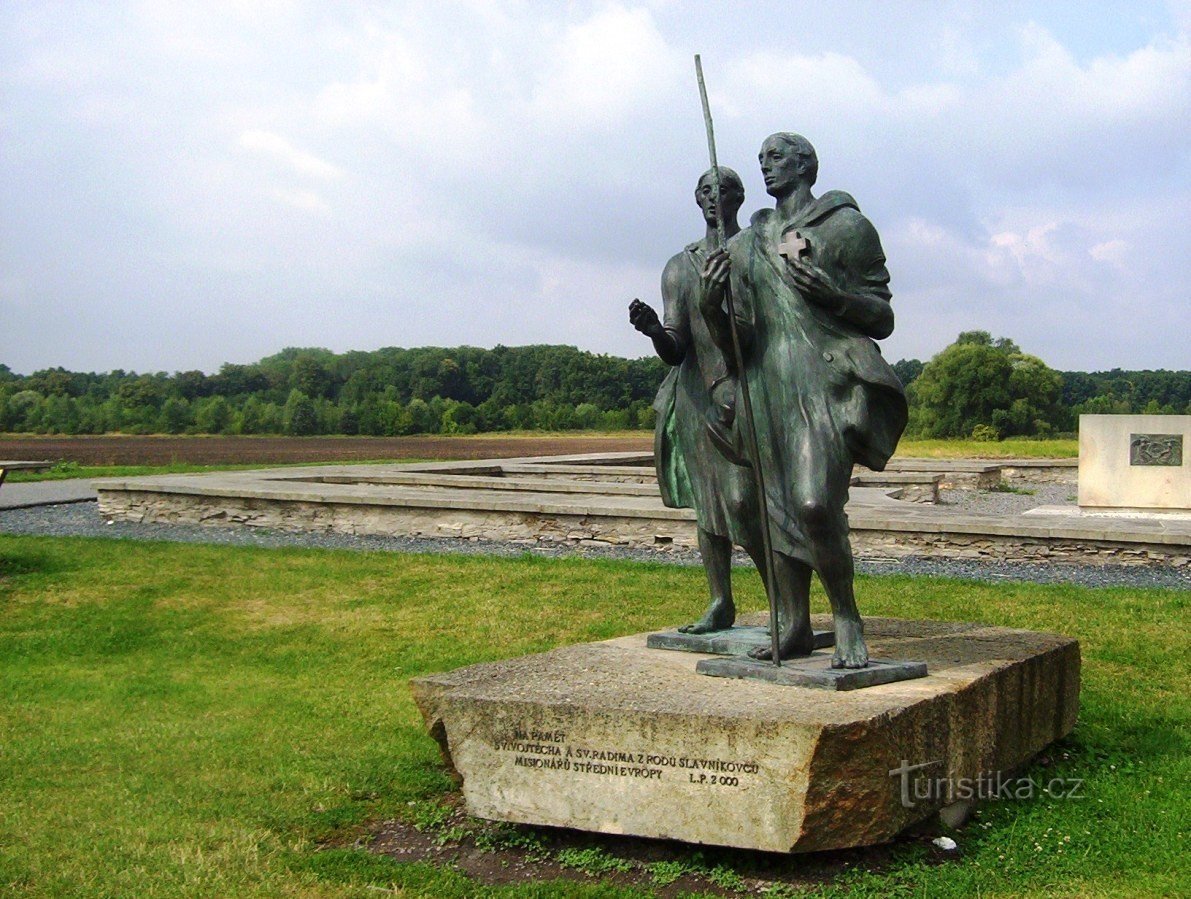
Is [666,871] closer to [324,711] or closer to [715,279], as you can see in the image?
[715,279]

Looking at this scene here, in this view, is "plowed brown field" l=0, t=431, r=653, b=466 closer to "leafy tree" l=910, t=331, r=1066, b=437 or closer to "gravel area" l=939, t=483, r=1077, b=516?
"gravel area" l=939, t=483, r=1077, b=516

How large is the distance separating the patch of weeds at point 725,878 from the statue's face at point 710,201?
2.63 meters

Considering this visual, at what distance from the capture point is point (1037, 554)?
38.2 feet

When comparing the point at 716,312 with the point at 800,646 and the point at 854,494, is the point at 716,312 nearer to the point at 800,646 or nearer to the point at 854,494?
the point at 800,646

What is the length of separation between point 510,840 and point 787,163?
2.81 meters

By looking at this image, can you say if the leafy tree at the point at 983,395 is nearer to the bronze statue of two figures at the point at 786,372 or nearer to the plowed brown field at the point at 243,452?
the plowed brown field at the point at 243,452

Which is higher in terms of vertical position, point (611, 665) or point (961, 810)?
point (611, 665)

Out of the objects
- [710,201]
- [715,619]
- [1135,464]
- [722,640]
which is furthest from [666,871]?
[1135,464]

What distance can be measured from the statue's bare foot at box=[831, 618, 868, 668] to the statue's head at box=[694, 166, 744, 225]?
5.84ft

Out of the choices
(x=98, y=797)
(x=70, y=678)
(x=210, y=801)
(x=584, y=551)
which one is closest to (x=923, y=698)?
(x=210, y=801)

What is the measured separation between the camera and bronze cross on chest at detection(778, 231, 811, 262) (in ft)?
15.9

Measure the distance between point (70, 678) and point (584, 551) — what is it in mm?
6172

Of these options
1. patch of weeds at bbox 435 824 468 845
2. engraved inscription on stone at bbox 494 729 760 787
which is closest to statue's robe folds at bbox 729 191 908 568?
engraved inscription on stone at bbox 494 729 760 787

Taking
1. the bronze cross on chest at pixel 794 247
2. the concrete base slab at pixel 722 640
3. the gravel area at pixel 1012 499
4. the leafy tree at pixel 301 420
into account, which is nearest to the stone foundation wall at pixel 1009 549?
the gravel area at pixel 1012 499
